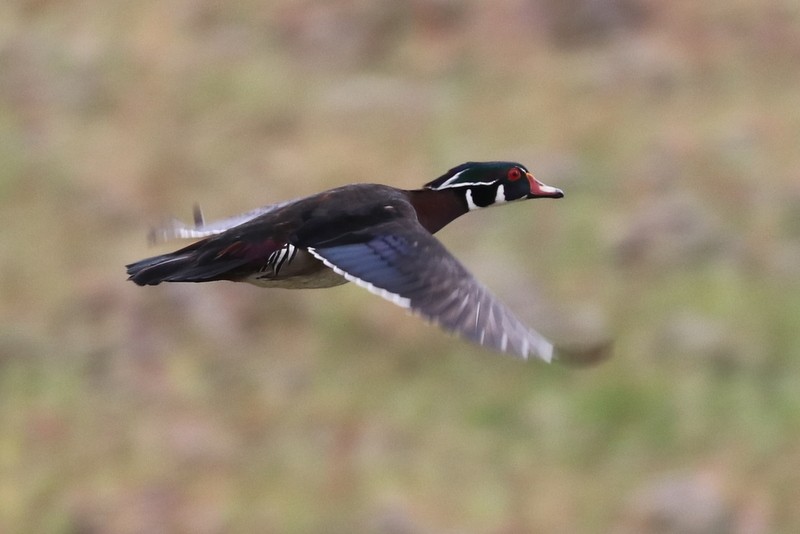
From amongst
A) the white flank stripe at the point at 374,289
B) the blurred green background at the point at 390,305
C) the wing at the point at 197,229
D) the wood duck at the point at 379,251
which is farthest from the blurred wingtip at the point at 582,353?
the blurred green background at the point at 390,305

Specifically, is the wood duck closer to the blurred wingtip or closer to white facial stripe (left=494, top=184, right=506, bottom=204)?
white facial stripe (left=494, top=184, right=506, bottom=204)

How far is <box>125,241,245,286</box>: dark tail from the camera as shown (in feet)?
20.6

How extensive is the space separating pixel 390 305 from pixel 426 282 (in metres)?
6.47

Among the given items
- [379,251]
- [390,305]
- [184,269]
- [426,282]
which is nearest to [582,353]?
[426,282]

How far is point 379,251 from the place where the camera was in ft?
20.4

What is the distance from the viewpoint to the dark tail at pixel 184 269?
6293 millimetres

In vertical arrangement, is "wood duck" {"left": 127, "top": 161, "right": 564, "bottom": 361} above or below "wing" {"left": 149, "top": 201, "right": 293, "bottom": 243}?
below

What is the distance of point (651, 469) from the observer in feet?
37.5

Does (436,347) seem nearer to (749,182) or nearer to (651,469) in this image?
(651,469)

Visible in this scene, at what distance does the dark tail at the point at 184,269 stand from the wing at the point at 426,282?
1.01 feet

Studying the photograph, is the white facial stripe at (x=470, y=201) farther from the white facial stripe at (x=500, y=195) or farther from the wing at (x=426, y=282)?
the wing at (x=426, y=282)

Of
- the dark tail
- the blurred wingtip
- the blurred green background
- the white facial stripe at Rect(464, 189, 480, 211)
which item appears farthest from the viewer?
the blurred green background

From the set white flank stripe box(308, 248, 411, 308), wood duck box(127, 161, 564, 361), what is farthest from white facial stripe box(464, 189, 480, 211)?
white flank stripe box(308, 248, 411, 308)

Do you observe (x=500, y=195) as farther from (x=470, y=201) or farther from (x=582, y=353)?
(x=582, y=353)
